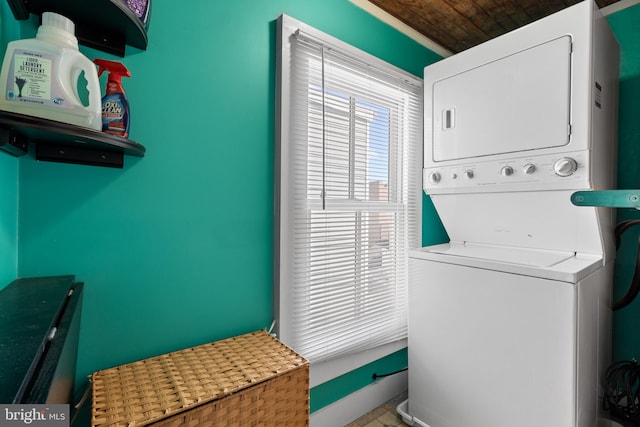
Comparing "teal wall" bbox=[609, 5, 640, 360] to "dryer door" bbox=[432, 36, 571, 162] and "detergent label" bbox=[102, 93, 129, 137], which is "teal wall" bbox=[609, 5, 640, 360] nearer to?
"dryer door" bbox=[432, 36, 571, 162]

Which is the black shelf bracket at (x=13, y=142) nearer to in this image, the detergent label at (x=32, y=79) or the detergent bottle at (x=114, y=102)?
the detergent label at (x=32, y=79)

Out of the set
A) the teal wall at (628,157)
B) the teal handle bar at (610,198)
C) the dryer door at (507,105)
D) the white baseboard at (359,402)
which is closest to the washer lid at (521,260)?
the teal handle bar at (610,198)

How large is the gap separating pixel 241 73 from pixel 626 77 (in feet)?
8.79

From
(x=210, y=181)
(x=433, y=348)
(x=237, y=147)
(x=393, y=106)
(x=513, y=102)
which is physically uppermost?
(x=393, y=106)

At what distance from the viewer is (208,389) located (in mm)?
1071

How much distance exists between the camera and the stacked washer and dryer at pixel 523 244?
1.47 metres

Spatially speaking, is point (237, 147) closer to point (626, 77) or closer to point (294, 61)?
point (294, 61)

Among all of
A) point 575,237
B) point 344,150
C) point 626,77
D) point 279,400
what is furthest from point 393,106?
point 279,400

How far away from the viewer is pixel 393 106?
7.39 ft

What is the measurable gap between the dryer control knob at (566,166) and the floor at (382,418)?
6.14 feet

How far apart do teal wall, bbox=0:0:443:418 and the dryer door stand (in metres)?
1.13

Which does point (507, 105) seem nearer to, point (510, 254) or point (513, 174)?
point (513, 174)

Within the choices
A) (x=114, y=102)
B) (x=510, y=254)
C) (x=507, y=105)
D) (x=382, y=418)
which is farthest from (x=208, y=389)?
(x=507, y=105)

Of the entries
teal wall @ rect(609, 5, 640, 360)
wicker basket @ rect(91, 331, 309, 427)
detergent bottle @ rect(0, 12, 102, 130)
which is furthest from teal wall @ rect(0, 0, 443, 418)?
teal wall @ rect(609, 5, 640, 360)
